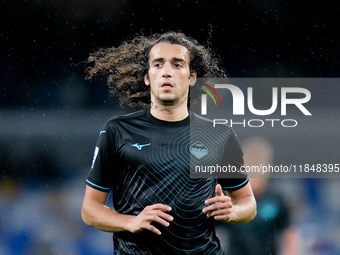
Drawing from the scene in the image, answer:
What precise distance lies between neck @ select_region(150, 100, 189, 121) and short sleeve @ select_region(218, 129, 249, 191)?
44 centimetres

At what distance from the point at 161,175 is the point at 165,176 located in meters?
0.03

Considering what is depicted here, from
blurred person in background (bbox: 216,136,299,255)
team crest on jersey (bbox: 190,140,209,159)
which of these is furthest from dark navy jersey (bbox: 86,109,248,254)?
blurred person in background (bbox: 216,136,299,255)

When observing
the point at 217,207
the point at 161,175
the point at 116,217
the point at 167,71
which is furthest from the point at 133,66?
the point at 217,207

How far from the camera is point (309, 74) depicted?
8.05m

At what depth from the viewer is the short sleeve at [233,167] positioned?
3410 millimetres

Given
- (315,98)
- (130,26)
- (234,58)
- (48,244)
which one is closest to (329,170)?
(315,98)

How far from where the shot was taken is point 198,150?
3328 millimetres

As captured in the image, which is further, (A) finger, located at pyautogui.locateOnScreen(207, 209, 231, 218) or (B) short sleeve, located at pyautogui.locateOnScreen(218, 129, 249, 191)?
(B) short sleeve, located at pyautogui.locateOnScreen(218, 129, 249, 191)

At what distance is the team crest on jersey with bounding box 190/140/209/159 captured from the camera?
3.28 m

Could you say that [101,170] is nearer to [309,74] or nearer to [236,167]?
[236,167]

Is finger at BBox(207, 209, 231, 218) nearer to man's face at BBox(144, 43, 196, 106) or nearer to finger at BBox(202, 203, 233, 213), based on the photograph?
finger at BBox(202, 203, 233, 213)

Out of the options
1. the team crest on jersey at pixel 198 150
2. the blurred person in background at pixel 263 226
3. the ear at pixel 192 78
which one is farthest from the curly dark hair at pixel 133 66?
the blurred person in background at pixel 263 226

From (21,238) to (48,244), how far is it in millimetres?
489

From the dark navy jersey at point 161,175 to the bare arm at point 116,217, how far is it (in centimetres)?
6
